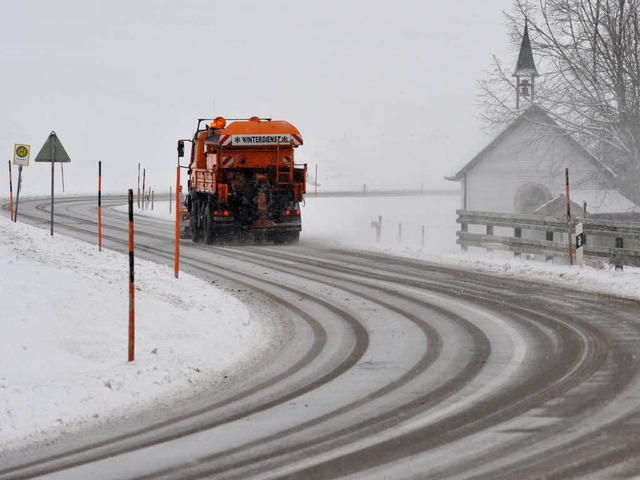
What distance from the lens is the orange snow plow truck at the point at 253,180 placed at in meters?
23.5

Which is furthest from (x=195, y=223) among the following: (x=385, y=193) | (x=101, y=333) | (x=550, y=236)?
(x=385, y=193)

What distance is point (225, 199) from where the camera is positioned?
2347cm

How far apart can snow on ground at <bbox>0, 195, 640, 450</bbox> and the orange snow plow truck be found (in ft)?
22.1

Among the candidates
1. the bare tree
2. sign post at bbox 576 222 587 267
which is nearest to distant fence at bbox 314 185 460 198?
the bare tree

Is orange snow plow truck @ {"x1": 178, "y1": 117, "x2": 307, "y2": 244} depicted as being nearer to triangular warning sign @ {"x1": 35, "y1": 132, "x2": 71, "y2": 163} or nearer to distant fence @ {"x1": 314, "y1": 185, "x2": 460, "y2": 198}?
triangular warning sign @ {"x1": 35, "y1": 132, "x2": 71, "y2": 163}

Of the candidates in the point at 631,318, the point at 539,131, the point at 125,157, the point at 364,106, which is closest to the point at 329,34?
the point at 364,106

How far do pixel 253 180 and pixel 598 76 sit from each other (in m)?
10.8

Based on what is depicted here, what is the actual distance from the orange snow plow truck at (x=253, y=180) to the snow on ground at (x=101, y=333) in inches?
265

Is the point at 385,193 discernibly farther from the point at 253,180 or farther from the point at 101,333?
the point at 101,333

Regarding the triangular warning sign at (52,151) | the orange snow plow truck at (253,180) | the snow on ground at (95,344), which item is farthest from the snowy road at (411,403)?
the orange snow plow truck at (253,180)

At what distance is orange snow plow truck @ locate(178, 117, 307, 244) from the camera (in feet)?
77.1

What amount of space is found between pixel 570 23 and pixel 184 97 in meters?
82.5

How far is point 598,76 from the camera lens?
27328 mm

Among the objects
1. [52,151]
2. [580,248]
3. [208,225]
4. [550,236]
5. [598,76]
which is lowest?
[580,248]
